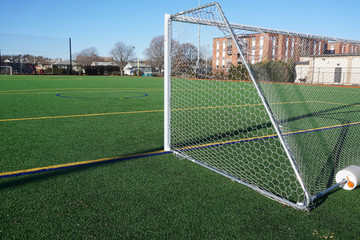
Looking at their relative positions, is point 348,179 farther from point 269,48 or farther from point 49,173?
point 49,173

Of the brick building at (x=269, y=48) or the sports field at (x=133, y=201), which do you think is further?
the brick building at (x=269, y=48)

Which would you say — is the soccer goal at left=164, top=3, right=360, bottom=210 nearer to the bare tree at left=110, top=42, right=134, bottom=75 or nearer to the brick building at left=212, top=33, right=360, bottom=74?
the brick building at left=212, top=33, right=360, bottom=74

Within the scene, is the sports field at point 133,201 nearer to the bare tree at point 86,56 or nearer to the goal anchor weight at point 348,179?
the goal anchor weight at point 348,179

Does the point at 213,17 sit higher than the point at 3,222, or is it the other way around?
the point at 213,17

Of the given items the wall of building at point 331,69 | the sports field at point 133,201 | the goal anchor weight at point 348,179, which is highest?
the wall of building at point 331,69

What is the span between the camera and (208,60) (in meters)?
4.60

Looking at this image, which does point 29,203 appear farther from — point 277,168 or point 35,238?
point 277,168

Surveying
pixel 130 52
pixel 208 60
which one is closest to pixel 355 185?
pixel 208 60

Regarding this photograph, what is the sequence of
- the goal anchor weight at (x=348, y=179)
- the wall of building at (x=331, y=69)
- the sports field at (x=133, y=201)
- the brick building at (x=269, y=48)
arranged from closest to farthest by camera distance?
the sports field at (x=133, y=201) < the goal anchor weight at (x=348, y=179) < the brick building at (x=269, y=48) < the wall of building at (x=331, y=69)

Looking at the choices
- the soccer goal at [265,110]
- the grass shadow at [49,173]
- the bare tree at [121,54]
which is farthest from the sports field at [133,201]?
the bare tree at [121,54]

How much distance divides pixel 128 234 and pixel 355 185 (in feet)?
8.15

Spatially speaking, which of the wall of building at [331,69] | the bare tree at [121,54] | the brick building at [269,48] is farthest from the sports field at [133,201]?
the bare tree at [121,54]

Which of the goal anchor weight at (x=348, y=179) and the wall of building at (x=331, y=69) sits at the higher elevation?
the wall of building at (x=331, y=69)

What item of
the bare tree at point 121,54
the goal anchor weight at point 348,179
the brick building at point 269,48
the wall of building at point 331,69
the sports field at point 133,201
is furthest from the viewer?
the bare tree at point 121,54
